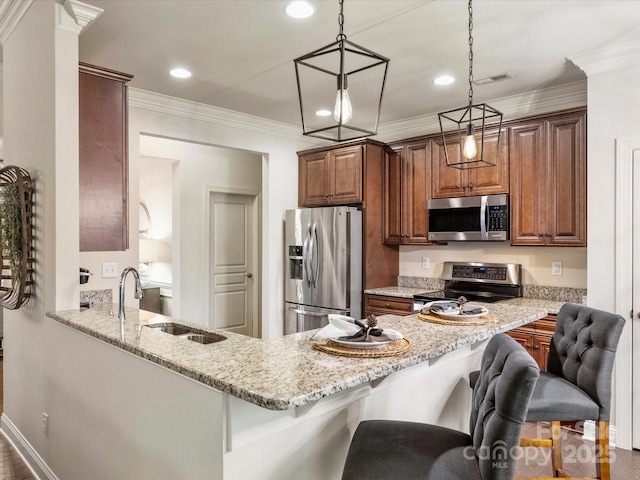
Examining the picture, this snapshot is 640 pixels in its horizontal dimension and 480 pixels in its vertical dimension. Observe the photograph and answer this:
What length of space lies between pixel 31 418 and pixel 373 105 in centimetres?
366

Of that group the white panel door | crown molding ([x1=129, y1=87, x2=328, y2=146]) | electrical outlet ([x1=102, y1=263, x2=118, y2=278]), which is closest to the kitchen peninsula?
electrical outlet ([x1=102, y1=263, x2=118, y2=278])

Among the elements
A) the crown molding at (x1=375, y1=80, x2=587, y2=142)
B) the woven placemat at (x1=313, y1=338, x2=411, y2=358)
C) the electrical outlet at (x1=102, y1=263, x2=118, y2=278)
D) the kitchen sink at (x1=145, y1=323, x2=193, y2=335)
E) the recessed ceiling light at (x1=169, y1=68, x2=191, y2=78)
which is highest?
the recessed ceiling light at (x1=169, y1=68, x2=191, y2=78)

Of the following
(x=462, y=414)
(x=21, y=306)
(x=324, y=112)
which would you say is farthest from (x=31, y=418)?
(x=324, y=112)

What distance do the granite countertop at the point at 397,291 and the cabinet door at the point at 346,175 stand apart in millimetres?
928

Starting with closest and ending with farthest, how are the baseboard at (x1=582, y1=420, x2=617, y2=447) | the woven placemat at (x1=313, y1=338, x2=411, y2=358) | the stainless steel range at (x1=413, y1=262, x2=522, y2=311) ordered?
1. the woven placemat at (x1=313, y1=338, x2=411, y2=358)
2. the baseboard at (x1=582, y1=420, x2=617, y2=447)
3. the stainless steel range at (x1=413, y1=262, x2=522, y2=311)

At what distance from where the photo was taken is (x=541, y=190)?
3660 millimetres

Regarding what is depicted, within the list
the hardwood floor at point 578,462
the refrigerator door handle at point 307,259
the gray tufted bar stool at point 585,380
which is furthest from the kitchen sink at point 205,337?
the refrigerator door handle at point 307,259

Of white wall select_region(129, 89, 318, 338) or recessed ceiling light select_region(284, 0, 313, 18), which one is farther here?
white wall select_region(129, 89, 318, 338)

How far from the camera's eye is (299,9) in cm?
251

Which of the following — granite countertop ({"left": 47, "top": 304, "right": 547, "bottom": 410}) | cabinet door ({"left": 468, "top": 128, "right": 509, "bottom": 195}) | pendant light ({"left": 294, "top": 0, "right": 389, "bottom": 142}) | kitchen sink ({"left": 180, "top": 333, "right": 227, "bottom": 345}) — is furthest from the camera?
cabinet door ({"left": 468, "top": 128, "right": 509, "bottom": 195})

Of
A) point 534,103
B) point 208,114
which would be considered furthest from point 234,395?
point 534,103

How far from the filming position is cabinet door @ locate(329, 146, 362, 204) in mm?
4543

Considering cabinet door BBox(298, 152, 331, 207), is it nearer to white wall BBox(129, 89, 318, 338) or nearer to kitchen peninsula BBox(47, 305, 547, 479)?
white wall BBox(129, 89, 318, 338)

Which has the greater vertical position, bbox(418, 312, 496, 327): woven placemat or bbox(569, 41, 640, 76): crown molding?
bbox(569, 41, 640, 76): crown molding
